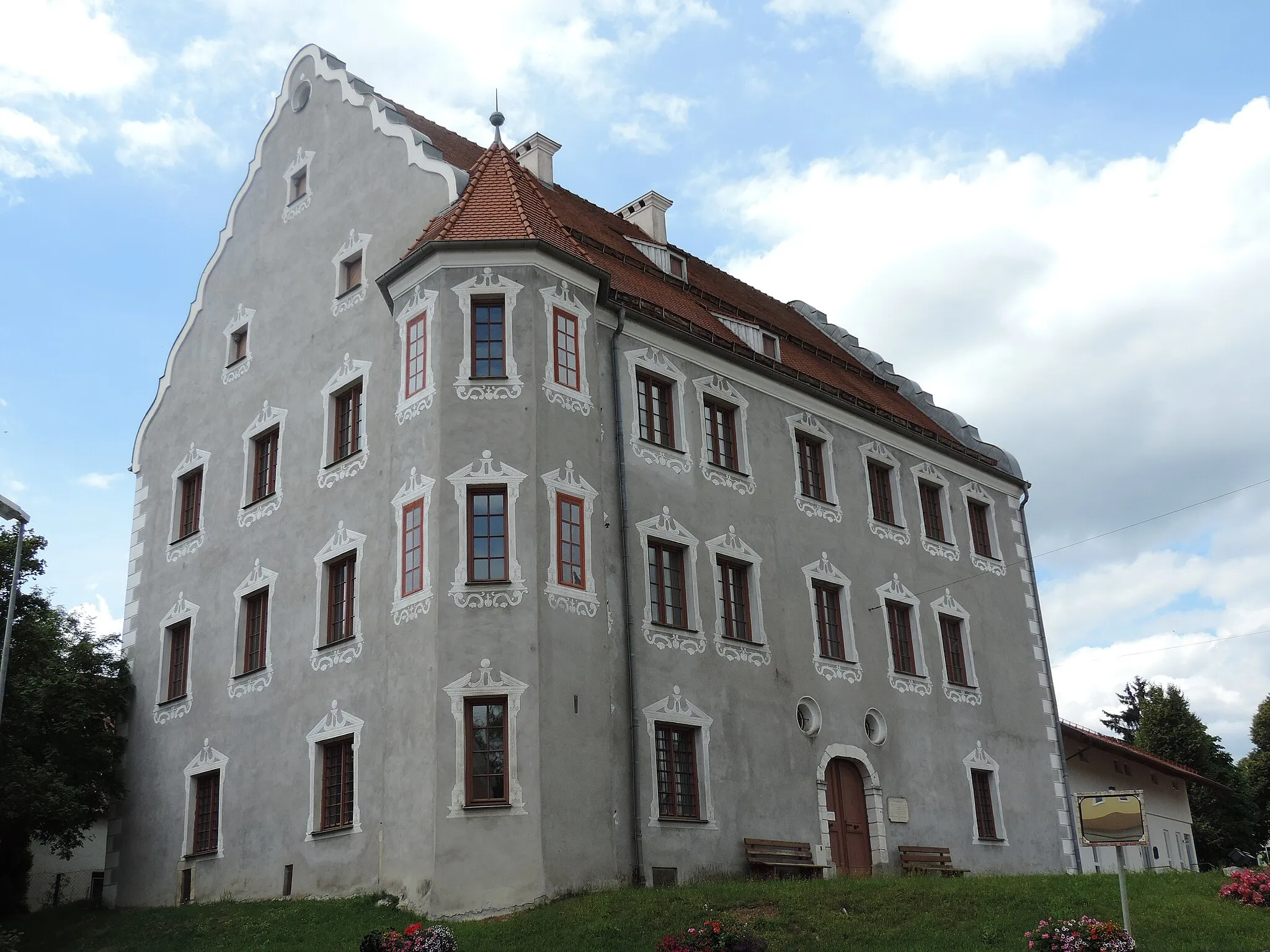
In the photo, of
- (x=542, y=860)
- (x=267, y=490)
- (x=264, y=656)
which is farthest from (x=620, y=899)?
(x=267, y=490)

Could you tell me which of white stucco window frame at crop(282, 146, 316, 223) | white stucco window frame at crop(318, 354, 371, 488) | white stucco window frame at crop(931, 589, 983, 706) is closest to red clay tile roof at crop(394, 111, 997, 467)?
white stucco window frame at crop(282, 146, 316, 223)

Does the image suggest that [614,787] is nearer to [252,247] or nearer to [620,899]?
→ [620,899]

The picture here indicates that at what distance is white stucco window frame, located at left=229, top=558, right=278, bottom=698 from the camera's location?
1072 inches

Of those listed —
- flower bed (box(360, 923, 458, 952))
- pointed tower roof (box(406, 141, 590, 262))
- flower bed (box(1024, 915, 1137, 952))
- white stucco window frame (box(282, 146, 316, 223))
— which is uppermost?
white stucco window frame (box(282, 146, 316, 223))

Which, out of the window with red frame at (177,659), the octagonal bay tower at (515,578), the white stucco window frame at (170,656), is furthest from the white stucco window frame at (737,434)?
the window with red frame at (177,659)

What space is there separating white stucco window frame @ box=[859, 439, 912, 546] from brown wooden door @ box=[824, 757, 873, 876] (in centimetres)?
634

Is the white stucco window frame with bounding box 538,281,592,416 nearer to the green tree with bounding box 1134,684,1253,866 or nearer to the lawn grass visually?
the lawn grass

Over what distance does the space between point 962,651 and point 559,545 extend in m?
14.0

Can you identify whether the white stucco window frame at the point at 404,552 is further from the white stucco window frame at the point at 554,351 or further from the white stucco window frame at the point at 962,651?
the white stucco window frame at the point at 962,651

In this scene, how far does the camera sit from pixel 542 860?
21.3 meters

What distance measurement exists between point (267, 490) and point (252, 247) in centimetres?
719

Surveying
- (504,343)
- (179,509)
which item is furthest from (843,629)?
(179,509)

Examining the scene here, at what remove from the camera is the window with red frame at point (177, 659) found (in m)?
29.9

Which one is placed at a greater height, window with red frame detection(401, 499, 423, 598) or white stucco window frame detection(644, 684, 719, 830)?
window with red frame detection(401, 499, 423, 598)
